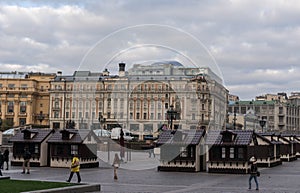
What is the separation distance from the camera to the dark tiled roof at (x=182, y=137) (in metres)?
33.1

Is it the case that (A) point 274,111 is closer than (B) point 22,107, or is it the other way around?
(B) point 22,107

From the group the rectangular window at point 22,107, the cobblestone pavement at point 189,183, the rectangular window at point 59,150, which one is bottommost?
the cobblestone pavement at point 189,183

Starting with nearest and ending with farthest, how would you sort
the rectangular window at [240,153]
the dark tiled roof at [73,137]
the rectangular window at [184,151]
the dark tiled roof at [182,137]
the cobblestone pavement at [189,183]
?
the cobblestone pavement at [189,183] → the rectangular window at [240,153] → the dark tiled roof at [182,137] → the rectangular window at [184,151] → the dark tiled roof at [73,137]

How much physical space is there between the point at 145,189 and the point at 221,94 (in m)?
57.1

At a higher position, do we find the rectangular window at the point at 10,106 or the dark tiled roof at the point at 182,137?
the rectangular window at the point at 10,106

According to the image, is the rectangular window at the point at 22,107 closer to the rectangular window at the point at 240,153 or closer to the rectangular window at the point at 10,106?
the rectangular window at the point at 10,106

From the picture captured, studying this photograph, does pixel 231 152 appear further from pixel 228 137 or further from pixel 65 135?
pixel 65 135

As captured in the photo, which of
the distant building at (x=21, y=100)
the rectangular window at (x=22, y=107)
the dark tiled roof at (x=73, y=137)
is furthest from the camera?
the rectangular window at (x=22, y=107)

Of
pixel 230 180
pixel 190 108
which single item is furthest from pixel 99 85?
pixel 230 180

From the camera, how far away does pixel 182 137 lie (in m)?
33.3

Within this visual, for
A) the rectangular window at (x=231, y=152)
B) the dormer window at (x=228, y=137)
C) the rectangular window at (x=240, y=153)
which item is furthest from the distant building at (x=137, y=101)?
the rectangular window at (x=240, y=153)

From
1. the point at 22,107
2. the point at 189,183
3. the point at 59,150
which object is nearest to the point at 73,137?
the point at 59,150

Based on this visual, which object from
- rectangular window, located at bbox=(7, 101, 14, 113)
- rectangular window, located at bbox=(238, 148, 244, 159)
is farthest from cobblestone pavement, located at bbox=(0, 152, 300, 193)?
rectangular window, located at bbox=(7, 101, 14, 113)

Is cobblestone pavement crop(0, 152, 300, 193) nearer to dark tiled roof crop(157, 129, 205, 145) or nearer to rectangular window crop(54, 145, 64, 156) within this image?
dark tiled roof crop(157, 129, 205, 145)
